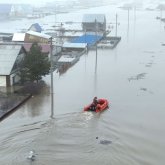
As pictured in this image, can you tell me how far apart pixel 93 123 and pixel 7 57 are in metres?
3.10

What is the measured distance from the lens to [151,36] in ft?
61.6

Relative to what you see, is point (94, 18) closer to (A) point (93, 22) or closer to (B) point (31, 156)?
(A) point (93, 22)

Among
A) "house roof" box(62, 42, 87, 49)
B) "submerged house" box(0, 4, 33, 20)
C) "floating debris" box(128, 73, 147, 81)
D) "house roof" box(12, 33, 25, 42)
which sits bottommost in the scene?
"floating debris" box(128, 73, 147, 81)

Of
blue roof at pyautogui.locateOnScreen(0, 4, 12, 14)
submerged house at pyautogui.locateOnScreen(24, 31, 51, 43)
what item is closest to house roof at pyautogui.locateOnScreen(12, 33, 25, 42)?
submerged house at pyautogui.locateOnScreen(24, 31, 51, 43)

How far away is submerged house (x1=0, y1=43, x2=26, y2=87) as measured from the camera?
8.57 metres

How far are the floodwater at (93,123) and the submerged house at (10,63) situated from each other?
783 millimetres

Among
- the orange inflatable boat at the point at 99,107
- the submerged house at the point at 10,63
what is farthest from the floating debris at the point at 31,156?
the submerged house at the point at 10,63

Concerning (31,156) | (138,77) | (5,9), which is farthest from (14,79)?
(5,9)

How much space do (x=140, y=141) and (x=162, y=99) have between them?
247cm

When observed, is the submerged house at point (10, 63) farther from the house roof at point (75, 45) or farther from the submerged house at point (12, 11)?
the submerged house at point (12, 11)

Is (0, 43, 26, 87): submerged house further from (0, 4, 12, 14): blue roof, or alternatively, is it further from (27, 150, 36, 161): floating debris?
(0, 4, 12, 14): blue roof

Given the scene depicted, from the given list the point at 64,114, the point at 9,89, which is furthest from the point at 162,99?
the point at 9,89

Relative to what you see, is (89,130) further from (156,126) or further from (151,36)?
(151,36)

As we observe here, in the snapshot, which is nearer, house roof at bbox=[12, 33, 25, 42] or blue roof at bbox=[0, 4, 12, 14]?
house roof at bbox=[12, 33, 25, 42]
